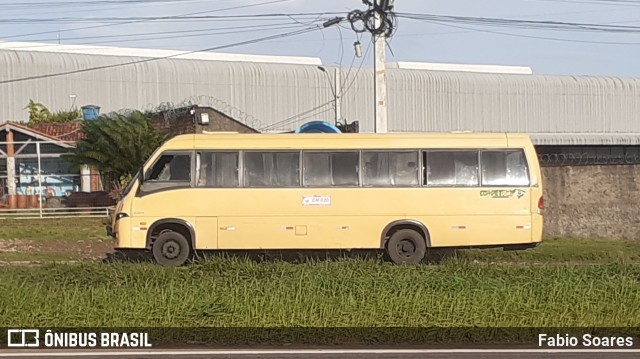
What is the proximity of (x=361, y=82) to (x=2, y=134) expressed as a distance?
36913 mm

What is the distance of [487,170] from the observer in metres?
17.8

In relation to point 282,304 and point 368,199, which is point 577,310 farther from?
point 368,199

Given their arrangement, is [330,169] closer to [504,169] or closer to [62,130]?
[504,169]

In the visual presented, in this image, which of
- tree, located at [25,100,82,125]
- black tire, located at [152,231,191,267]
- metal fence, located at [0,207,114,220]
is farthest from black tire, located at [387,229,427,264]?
tree, located at [25,100,82,125]

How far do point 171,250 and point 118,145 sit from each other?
14.4 metres

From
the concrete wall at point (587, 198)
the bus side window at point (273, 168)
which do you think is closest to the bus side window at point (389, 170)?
the bus side window at point (273, 168)

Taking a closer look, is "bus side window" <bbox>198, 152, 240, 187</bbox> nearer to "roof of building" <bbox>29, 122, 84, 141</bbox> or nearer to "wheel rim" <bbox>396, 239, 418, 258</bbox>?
"wheel rim" <bbox>396, 239, 418, 258</bbox>

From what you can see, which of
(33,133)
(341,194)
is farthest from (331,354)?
(33,133)

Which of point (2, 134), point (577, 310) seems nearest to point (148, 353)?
point (577, 310)

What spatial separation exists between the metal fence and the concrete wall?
1433 cm

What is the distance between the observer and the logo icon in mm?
9055

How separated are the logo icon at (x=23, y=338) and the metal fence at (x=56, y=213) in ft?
67.5

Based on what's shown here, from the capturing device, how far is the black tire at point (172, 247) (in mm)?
17594

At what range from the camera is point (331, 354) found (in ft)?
28.5
